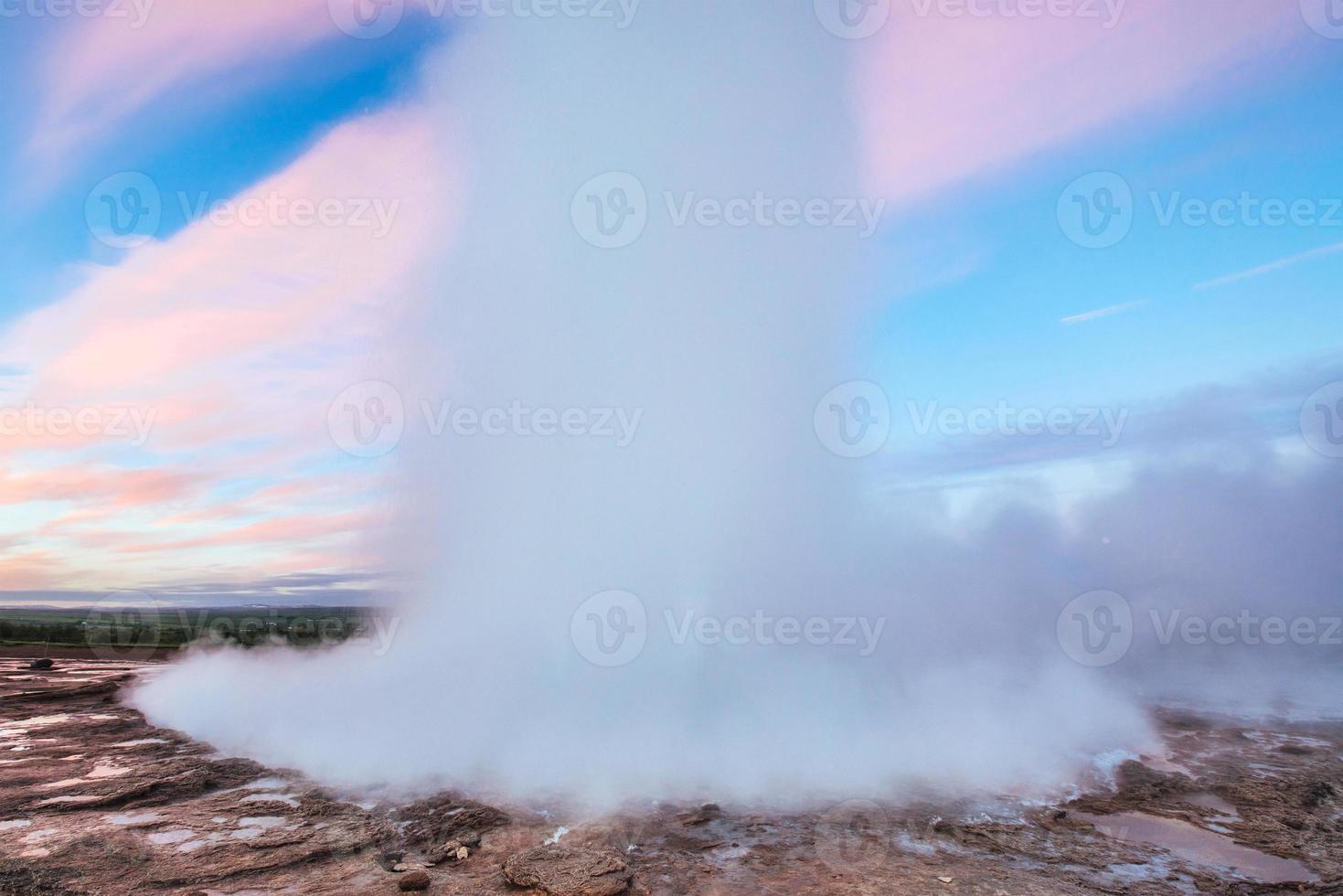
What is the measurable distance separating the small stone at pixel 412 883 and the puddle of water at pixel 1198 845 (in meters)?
8.02

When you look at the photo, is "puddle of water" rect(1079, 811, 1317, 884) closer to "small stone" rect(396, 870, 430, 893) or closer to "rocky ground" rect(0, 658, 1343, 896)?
"rocky ground" rect(0, 658, 1343, 896)

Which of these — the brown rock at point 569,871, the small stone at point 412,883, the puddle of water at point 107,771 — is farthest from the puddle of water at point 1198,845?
the puddle of water at point 107,771

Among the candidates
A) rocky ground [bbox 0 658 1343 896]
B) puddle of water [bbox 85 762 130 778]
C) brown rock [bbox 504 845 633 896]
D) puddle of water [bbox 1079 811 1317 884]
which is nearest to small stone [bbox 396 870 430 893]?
rocky ground [bbox 0 658 1343 896]

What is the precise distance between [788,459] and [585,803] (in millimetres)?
10423

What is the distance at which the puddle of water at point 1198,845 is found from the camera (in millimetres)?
7785

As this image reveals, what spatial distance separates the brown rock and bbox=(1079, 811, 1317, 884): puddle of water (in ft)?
20.3

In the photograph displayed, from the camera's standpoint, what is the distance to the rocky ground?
7133 millimetres

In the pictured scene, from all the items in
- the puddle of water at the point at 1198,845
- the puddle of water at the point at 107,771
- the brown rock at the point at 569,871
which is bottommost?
the puddle of water at the point at 1198,845

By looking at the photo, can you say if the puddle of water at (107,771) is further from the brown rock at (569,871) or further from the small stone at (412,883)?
the brown rock at (569,871)

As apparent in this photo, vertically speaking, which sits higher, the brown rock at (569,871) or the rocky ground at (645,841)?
the brown rock at (569,871)

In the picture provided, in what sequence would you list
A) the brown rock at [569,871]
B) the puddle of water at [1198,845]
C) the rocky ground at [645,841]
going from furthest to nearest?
the puddle of water at [1198,845] < the rocky ground at [645,841] < the brown rock at [569,871]

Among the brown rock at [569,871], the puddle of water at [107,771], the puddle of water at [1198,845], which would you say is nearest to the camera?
the brown rock at [569,871]

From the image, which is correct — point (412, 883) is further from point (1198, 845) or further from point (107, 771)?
point (1198, 845)

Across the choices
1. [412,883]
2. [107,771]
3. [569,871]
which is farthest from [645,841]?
[107,771]
